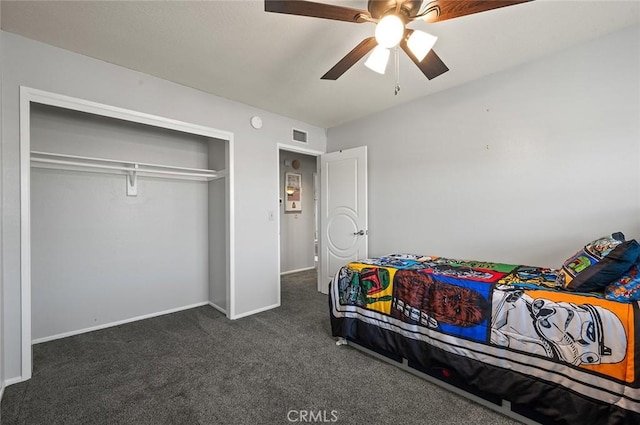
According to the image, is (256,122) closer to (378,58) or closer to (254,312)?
(378,58)

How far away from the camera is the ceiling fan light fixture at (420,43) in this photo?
5.42ft

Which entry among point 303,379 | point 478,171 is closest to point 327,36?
point 478,171

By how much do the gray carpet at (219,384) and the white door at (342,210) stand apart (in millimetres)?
1242

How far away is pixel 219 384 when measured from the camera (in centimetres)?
207

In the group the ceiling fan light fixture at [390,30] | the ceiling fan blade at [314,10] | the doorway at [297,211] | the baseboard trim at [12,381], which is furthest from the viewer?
the doorway at [297,211]

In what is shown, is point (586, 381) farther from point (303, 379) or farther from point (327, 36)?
point (327, 36)

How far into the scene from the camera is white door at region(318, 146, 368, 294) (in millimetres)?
3797

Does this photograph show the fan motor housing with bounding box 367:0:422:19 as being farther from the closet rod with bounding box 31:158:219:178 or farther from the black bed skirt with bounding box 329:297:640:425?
the closet rod with bounding box 31:158:219:178

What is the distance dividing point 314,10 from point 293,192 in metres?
4.29

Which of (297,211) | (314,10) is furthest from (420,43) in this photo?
(297,211)

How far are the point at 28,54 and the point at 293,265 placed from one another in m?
4.62

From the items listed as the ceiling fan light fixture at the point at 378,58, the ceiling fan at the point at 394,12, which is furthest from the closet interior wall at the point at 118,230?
the ceiling fan at the point at 394,12

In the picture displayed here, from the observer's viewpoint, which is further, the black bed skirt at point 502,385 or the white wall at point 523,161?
the white wall at point 523,161

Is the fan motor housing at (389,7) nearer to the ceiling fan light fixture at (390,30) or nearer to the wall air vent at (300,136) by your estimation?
the ceiling fan light fixture at (390,30)
